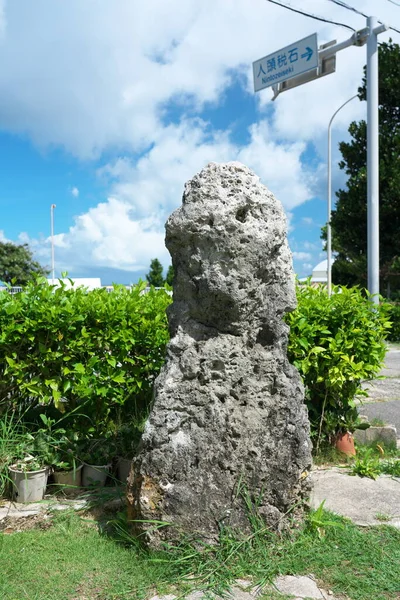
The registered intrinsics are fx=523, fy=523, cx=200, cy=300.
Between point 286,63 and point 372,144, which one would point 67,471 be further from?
point 286,63

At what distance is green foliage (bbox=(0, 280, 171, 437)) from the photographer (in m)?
4.33

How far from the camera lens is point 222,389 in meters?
3.22

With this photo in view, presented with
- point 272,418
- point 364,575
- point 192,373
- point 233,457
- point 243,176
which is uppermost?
point 243,176

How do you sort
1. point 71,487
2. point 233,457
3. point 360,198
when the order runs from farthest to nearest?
point 360,198
point 71,487
point 233,457

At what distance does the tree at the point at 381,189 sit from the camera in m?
15.5

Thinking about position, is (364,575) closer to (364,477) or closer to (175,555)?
(175,555)

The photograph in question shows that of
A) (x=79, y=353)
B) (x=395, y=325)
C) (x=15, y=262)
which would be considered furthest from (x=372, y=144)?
(x=15, y=262)

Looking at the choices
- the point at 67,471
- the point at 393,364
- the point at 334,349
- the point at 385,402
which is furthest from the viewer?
the point at 393,364

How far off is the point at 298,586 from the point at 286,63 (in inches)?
305

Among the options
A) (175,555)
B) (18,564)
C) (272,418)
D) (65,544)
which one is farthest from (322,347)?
(18,564)

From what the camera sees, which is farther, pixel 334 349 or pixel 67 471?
pixel 334 349

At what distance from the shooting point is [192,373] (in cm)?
321

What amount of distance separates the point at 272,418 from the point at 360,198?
13.9 m

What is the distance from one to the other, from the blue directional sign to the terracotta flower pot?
19.1 ft
